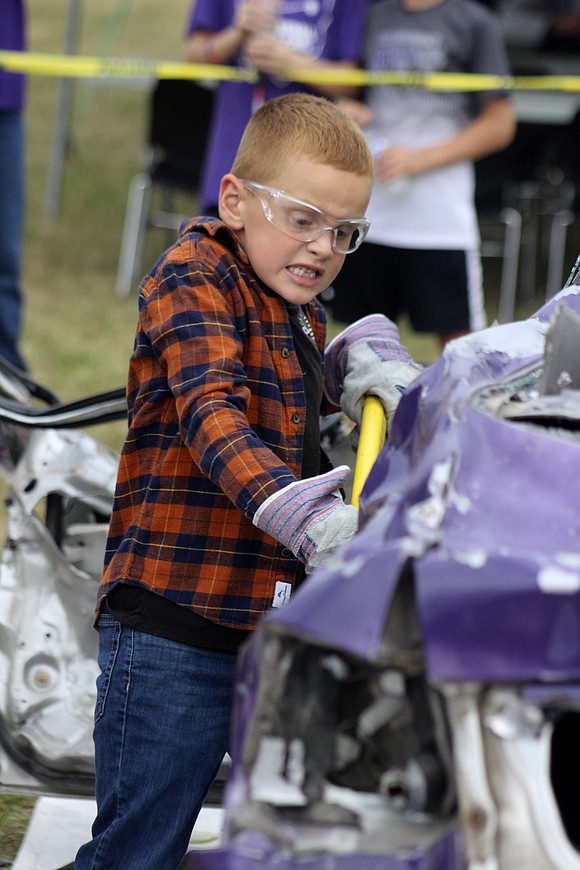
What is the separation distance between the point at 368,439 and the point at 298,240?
31 cm

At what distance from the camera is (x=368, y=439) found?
1.89m

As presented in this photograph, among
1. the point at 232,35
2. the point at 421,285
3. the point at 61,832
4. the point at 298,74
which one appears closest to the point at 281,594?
the point at 61,832

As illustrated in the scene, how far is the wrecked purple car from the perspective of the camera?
3.82 ft

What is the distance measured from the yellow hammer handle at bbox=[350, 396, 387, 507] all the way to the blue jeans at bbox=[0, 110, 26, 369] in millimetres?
3050

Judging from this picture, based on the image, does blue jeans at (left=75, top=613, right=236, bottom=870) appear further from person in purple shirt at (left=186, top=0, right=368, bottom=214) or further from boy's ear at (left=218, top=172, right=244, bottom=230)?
person in purple shirt at (left=186, top=0, right=368, bottom=214)

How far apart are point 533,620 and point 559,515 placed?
145mm

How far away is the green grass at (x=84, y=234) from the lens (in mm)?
5840

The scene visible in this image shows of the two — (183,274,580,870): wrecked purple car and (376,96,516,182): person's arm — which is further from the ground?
(376,96,516,182): person's arm

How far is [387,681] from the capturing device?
128 centimetres

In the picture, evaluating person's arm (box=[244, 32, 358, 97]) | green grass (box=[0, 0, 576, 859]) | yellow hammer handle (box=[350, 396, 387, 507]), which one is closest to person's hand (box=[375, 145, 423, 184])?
person's arm (box=[244, 32, 358, 97])

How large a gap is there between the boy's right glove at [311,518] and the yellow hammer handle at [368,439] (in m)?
0.08

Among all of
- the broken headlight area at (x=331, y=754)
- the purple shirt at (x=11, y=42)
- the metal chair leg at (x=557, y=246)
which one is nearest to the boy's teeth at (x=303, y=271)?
the broken headlight area at (x=331, y=754)

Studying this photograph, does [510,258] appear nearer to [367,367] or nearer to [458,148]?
[458,148]

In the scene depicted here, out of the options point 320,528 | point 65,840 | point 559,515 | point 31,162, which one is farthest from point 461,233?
point 31,162
